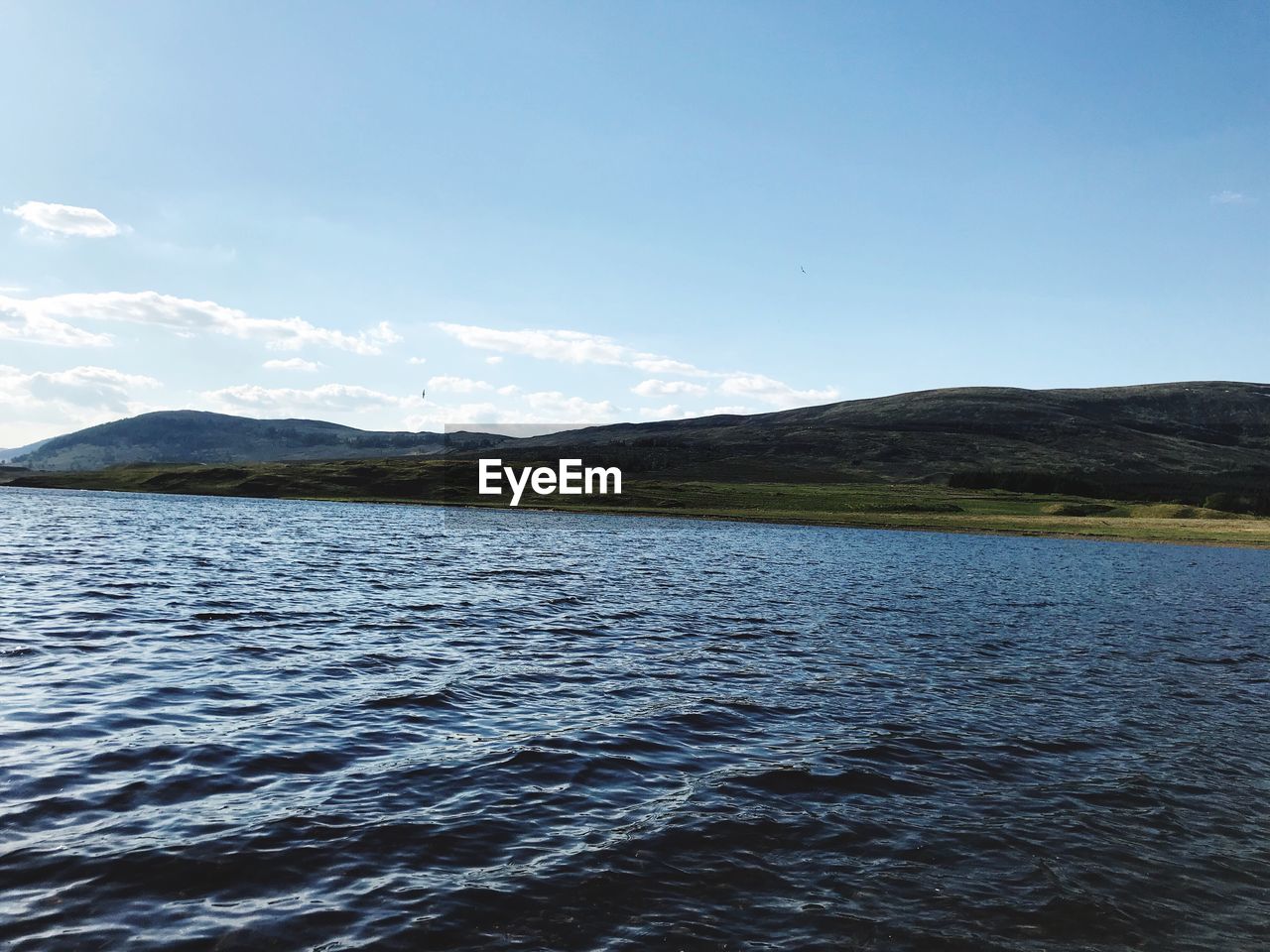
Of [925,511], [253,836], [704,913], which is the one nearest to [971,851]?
[704,913]

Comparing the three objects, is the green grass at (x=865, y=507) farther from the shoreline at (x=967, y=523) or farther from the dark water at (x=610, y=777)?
the dark water at (x=610, y=777)

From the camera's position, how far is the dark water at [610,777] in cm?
1091

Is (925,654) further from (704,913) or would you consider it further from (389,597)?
(389,597)

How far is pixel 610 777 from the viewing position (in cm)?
1622

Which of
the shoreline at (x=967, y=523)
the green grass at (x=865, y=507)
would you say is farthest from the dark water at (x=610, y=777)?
the green grass at (x=865, y=507)

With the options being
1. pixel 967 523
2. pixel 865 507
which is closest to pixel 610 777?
pixel 967 523

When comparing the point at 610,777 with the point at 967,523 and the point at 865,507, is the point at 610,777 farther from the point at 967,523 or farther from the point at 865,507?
the point at 865,507

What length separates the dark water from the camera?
10.9 m

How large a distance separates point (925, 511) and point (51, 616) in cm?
14086

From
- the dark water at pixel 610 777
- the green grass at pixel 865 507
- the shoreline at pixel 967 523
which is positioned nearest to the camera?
the dark water at pixel 610 777

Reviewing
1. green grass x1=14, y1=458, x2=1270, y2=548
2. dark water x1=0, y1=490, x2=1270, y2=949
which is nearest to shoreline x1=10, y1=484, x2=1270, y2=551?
green grass x1=14, y1=458, x2=1270, y2=548

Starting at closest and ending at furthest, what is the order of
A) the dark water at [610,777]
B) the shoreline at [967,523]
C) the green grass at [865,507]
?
1. the dark water at [610,777]
2. the shoreline at [967,523]
3. the green grass at [865,507]

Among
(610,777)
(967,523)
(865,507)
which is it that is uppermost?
(865,507)

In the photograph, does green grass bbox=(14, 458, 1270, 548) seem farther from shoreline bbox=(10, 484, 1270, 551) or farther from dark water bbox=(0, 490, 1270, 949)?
dark water bbox=(0, 490, 1270, 949)
